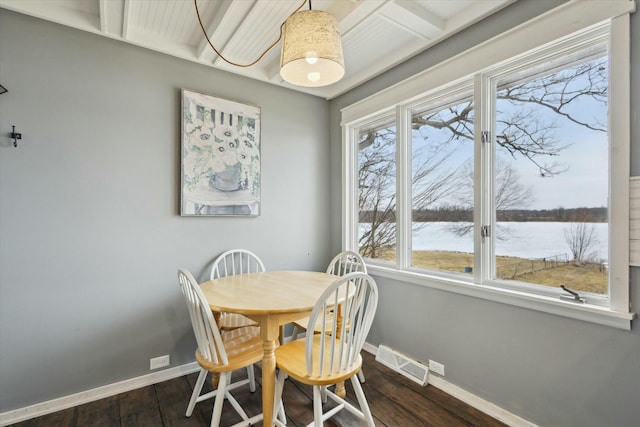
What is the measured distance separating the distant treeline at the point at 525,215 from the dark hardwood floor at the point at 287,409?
1.24 meters

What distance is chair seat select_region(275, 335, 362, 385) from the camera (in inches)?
58.3

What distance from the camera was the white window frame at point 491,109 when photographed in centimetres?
142

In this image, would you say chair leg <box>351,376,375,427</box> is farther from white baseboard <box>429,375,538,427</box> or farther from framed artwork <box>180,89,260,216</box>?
framed artwork <box>180,89,260,216</box>

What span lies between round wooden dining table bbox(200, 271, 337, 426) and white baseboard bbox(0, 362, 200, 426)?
873mm

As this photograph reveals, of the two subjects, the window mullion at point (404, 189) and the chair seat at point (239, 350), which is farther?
the window mullion at point (404, 189)

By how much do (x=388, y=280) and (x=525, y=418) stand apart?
124 cm

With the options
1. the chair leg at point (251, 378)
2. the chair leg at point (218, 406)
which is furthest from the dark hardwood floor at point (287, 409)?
the chair leg at point (218, 406)

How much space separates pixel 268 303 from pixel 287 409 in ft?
2.82

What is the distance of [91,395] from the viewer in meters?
2.05

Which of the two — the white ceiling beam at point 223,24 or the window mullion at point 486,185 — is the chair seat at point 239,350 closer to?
the window mullion at point 486,185

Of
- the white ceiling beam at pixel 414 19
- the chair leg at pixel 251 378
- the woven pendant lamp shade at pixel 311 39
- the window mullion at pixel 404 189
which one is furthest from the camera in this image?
the window mullion at pixel 404 189

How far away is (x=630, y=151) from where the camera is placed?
4.64 feet

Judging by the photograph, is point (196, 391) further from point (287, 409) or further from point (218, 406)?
point (287, 409)

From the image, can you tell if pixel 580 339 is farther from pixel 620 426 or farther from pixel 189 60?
pixel 189 60
